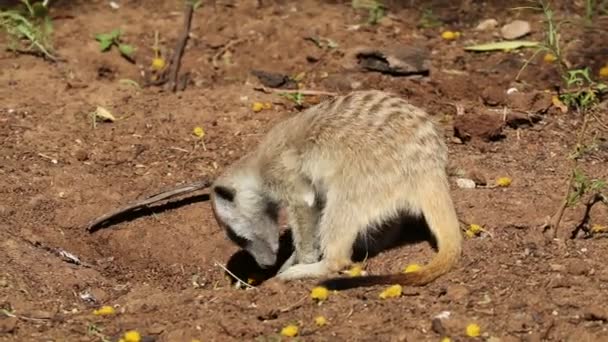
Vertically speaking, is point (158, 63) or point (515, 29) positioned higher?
point (515, 29)

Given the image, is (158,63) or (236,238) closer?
(236,238)

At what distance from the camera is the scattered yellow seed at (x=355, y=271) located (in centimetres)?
399

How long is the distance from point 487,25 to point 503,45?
1.09ft

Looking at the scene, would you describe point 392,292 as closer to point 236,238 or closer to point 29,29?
point 236,238

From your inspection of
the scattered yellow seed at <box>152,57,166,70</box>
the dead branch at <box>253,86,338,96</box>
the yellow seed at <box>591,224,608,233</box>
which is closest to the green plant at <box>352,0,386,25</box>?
the dead branch at <box>253,86,338,96</box>

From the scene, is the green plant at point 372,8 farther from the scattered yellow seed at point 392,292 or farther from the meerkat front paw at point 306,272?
the scattered yellow seed at point 392,292

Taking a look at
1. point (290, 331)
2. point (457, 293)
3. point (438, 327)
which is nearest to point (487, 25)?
point (457, 293)

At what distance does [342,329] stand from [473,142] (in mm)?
1715

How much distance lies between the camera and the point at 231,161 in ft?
16.3

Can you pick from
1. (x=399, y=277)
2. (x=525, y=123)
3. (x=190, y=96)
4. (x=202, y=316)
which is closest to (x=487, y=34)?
(x=525, y=123)

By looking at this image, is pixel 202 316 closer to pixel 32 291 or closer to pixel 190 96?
pixel 32 291

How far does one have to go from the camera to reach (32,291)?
155 inches

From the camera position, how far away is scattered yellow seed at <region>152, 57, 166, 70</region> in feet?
18.9

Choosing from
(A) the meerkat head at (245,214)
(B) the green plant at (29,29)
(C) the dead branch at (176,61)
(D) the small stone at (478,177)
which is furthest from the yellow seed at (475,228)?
(B) the green plant at (29,29)
